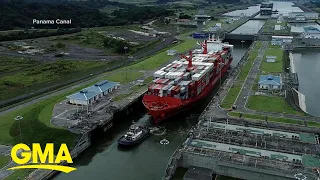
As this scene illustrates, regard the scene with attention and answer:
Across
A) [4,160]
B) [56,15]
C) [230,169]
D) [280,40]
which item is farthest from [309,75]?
[56,15]

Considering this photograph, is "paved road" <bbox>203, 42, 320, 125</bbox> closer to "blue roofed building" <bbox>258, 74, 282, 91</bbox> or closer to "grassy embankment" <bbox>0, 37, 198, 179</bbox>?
"blue roofed building" <bbox>258, 74, 282, 91</bbox>

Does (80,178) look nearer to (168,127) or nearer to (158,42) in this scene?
(168,127)

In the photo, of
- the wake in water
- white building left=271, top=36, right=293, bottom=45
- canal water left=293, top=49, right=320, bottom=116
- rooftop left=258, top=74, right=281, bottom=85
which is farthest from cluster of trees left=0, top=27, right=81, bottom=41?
rooftop left=258, top=74, right=281, bottom=85

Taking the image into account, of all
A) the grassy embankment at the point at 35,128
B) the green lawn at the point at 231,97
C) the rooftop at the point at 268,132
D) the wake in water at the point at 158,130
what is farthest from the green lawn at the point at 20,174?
the green lawn at the point at 231,97

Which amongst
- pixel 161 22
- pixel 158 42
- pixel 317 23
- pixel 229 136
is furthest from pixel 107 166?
pixel 317 23

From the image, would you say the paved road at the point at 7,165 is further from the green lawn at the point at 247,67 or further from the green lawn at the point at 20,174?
the green lawn at the point at 247,67
